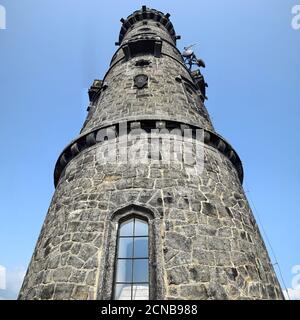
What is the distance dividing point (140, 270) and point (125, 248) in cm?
54

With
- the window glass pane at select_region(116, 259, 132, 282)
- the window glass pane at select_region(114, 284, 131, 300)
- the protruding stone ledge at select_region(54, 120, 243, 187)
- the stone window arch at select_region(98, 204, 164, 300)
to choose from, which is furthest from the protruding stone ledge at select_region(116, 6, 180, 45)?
the window glass pane at select_region(114, 284, 131, 300)

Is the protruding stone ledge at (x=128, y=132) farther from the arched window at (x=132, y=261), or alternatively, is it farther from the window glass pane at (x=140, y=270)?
the window glass pane at (x=140, y=270)

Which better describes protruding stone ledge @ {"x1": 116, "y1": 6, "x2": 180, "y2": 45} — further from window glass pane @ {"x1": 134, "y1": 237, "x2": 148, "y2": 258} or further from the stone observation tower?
window glass pane @ {"x1": 134, "y1": 237, "x2": 148, "y2": 258}

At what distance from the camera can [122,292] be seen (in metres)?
5.52

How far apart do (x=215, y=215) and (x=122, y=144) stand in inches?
116

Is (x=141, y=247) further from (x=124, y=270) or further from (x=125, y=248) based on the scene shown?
(x=124, y=270)

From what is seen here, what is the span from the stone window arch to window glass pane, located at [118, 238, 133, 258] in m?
0.02

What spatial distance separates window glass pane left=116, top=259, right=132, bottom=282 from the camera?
5.70m

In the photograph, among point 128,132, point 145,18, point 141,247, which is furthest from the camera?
point 145,18

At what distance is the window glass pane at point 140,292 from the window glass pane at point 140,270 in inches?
4.5

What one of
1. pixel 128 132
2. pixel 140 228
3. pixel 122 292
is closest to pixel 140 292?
pixel 122 292
